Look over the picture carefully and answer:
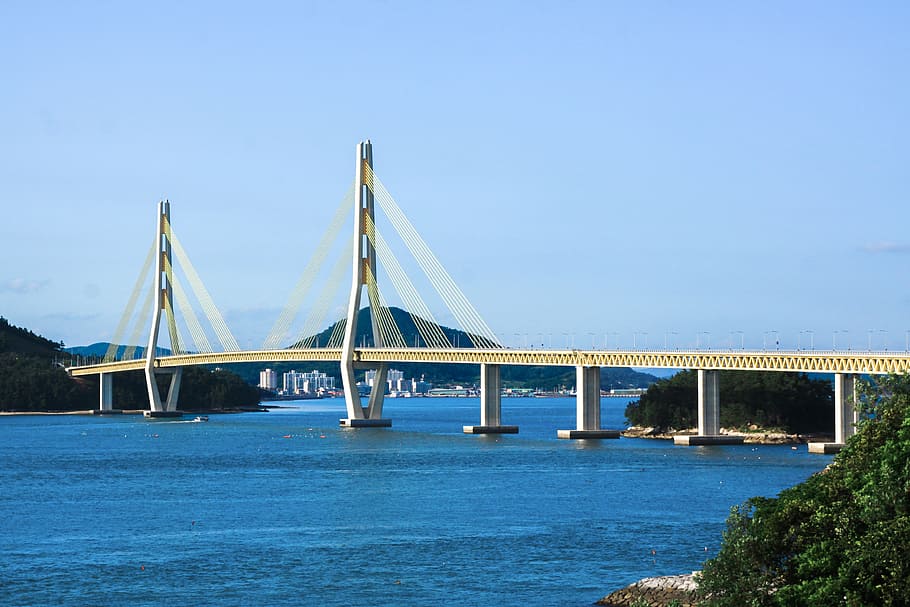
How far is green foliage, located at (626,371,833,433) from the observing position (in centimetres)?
10362

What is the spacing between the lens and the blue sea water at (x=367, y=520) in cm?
3934

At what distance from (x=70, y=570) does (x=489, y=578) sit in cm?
1248

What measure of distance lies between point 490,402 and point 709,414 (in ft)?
75.0

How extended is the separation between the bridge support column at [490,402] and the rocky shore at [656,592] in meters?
71.2

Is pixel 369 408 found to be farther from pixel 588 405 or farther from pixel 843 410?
pixel 843 410

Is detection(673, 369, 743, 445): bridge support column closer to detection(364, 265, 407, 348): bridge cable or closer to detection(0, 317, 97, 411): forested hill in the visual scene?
detection(364, 265, 407, 348): bridge cable

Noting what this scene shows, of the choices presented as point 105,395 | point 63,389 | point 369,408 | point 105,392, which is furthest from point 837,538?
point 63,389

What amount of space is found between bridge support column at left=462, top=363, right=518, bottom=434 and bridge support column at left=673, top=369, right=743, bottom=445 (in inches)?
689

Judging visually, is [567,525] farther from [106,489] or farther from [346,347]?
[346,347]

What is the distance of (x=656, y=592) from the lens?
35500 mm

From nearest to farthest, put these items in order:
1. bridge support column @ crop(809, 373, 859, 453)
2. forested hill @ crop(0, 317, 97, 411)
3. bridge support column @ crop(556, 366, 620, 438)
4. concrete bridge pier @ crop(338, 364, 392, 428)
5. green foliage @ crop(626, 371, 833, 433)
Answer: bridge support column @ crop(809, 373, 859, 453), bridge support column @ crop(556, 366, 620, 438), green foliage @ crop(626, 371, 833, 433), concrete bridge pier @ crop(338, 364, 392, 428), forested hill @ crop(0, 317, 97, 411)

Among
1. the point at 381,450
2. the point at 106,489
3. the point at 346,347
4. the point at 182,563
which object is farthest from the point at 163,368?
the point at 182,563

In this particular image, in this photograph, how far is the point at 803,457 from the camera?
81.9 metres

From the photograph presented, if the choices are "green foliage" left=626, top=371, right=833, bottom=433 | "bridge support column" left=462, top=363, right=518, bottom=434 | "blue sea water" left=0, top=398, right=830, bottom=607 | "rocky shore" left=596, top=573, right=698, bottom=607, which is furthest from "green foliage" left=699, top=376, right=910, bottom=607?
"bridge support column" left=462, top=363, right=518, bottom=434
